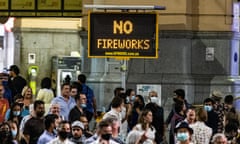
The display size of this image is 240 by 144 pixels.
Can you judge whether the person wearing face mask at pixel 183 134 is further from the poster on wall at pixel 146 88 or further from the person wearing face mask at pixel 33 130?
the poster on wall at pixel 146 88

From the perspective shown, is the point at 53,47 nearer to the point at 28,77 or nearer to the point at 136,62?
the point at 28,77

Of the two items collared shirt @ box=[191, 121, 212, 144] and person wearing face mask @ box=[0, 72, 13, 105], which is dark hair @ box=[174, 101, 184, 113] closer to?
collared shirt @ box=[191, 121, 212, 144]

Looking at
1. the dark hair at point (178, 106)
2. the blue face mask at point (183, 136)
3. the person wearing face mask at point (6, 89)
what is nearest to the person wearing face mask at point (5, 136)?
the blue face mask at point (183, 136)

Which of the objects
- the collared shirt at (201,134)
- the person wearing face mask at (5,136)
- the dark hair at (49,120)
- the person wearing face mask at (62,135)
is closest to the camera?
the person wearing face mask at (5,136)

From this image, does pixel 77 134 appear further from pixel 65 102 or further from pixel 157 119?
pixel 157 119

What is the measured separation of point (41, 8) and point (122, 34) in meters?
13.2

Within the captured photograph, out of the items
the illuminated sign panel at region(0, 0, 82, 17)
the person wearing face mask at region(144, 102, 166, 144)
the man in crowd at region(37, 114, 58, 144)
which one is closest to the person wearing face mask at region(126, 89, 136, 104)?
the person wearing face mask at region(144, 102, 166, 144)

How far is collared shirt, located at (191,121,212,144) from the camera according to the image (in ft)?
47.3

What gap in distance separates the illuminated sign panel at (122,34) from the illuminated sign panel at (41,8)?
12457 mm

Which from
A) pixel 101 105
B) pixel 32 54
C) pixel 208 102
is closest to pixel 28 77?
pixel 32 54

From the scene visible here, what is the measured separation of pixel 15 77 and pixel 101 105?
2.89m

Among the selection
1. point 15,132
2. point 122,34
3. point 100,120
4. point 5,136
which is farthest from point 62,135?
point 122,34

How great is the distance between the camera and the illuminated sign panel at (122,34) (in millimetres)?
18781

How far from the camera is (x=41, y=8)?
3161 cm
